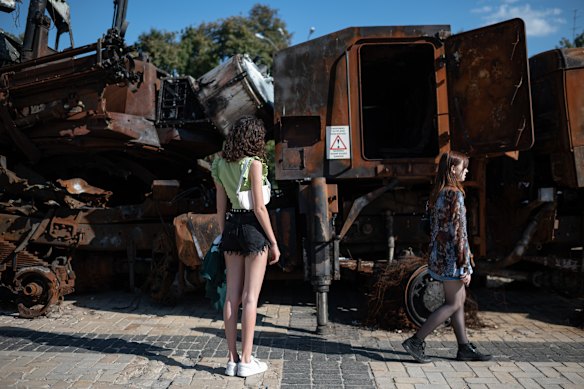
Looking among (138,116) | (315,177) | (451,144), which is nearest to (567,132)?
(451,144)

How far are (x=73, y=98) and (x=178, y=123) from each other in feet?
4.20

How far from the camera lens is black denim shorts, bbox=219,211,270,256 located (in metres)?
3.73

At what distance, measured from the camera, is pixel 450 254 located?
4.03 m

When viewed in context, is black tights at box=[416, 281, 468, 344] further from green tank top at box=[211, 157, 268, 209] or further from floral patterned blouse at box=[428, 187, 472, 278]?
green tank top at box=[211, 157, 268, 209]

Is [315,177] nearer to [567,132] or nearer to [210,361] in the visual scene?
[210,361]

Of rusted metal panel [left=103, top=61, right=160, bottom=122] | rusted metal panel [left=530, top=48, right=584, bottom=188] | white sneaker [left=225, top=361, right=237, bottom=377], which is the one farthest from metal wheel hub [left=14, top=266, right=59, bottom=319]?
rusted metal panel [left=530, top=48, right=584, bottom=188]

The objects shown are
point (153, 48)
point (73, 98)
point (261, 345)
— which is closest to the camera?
point (261, 345)

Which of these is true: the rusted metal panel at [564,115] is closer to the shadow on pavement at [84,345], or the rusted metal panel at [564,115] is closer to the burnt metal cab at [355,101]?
the burnt metal cab at [355,101]

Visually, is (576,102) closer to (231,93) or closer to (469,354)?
(469,354)

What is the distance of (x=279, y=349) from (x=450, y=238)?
1.84m

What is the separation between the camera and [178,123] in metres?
6.51

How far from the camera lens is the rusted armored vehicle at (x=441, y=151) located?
5.05 m

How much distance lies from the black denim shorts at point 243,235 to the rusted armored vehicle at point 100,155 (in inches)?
73.6

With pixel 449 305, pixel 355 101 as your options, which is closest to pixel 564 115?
pixel 355 101
